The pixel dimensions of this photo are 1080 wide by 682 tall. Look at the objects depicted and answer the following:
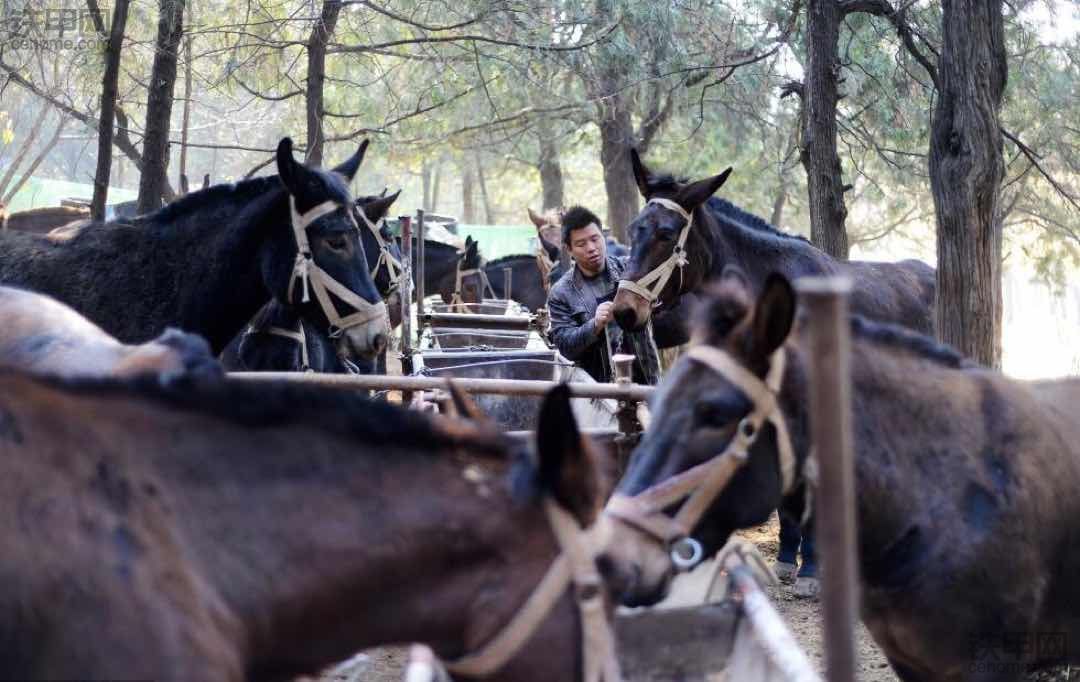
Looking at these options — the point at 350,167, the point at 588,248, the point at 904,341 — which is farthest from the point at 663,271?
the point at 904,341

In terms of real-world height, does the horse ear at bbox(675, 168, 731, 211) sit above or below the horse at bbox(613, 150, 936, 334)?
above

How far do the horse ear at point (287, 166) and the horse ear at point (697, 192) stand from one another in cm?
232

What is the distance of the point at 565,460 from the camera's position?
8.09 ft

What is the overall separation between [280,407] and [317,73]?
909cm

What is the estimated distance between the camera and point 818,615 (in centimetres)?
639

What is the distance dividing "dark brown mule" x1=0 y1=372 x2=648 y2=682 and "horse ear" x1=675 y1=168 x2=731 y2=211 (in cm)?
471

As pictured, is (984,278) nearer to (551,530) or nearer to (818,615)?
(818,615)

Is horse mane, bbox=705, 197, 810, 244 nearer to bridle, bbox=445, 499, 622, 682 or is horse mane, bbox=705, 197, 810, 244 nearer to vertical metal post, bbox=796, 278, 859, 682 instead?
bridle, bbox=445, 499, 622, 682

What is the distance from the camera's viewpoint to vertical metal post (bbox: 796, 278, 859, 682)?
1714mm

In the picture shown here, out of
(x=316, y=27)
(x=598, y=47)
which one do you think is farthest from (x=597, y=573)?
(x=598, y=47)

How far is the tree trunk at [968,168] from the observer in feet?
22.1

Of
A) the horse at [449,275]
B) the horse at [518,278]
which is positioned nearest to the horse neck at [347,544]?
the horse at [449,275]

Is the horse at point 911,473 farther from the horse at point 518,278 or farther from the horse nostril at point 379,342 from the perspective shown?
the horse at point 518,278

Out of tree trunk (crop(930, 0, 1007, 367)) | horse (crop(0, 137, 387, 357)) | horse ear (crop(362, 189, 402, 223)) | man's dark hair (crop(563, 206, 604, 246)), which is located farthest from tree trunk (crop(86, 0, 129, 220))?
tree trunk (crop(930, 0, 1007, 367))
